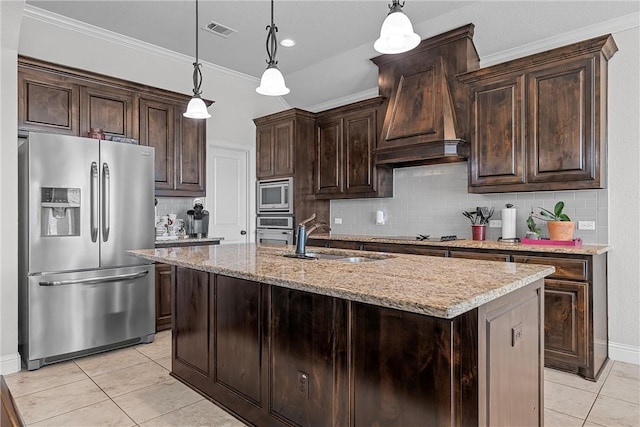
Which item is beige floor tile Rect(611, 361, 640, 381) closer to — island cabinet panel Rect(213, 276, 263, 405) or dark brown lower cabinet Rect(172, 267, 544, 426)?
dark brown lower cabinet Rect(172, 267, 544, 426)

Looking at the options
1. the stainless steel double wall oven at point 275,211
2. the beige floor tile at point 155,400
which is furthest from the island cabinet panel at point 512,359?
the stainless steel double wall oven at point 275,211

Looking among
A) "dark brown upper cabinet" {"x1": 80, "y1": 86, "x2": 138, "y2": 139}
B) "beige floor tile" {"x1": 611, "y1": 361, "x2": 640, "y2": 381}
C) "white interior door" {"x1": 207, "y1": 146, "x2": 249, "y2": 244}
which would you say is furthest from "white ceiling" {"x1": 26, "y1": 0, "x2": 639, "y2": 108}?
"beige floor tile" {"x1": 611, "y1": 361, "x2": 640, "y2": 381}

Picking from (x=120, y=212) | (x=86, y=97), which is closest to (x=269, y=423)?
(x=120, y=212)

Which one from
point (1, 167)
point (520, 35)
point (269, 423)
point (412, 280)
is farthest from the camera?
point (520, 35)

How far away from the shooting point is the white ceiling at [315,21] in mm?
3529

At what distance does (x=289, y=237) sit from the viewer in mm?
5156

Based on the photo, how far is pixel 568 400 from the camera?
2.59 m

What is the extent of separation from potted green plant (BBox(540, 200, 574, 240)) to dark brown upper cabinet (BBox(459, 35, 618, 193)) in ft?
0.68

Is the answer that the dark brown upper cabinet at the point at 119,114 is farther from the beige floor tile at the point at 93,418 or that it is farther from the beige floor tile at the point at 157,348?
the beige floor tile at the point at 93,418

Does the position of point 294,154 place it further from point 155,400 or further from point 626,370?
point 626,370

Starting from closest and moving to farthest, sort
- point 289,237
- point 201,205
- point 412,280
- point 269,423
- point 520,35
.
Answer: point 412,280 → point 269,423 → point 520,35 → point 201,205 → point 289,237

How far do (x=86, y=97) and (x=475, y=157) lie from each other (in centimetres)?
374

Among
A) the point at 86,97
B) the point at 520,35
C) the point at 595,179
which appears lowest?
the point at 595,179

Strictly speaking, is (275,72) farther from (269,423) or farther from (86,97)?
(86,97)
